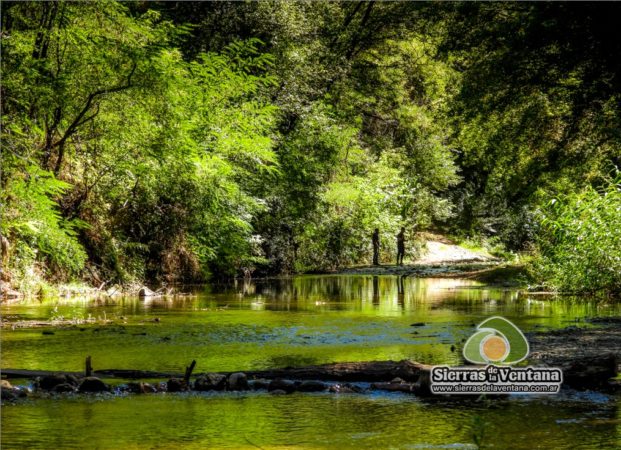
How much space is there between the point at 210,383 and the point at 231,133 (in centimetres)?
1847

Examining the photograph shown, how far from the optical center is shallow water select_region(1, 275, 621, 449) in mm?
6102

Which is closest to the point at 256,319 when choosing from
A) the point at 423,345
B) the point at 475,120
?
the point at 423,345

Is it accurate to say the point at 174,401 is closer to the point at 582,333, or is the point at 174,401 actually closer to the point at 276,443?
the point at 276,443

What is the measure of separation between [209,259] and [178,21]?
10228mm

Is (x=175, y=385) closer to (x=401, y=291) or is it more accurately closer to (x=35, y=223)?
(x=35, y=223)

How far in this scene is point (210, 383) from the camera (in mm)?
7871

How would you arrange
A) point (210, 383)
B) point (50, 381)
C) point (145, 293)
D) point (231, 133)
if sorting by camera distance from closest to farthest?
point (50, 381), point (210, 383), point (145, 293), point (231, 133)

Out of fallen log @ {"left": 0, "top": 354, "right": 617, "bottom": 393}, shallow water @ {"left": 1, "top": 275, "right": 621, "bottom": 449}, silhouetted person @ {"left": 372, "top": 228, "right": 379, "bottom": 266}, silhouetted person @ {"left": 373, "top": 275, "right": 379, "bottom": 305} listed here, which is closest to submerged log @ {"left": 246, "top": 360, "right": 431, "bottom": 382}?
fallen log @ {"left": 0, "top": 354, "right": 617, "bottom": 393}

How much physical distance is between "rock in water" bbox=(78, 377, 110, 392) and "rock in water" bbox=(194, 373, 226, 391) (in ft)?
2.68

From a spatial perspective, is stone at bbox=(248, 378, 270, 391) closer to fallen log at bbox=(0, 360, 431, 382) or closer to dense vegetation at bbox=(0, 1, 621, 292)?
fallen log at bbox=(0, 360, 431, 382)

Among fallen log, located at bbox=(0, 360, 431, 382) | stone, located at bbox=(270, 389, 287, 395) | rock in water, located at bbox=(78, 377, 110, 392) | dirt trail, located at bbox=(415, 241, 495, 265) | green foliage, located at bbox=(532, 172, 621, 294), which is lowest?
stone, located at bbox=(270, 389, 287, 395)

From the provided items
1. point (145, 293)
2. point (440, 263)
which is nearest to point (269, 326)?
point (145, 293)

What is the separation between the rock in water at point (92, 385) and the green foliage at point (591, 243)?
39.2 ft

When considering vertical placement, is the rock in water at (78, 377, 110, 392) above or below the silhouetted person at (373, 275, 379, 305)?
below
